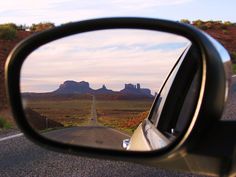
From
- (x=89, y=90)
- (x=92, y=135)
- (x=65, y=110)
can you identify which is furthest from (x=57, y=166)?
(x=92, y=135)

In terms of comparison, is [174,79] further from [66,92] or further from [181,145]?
[181,145]

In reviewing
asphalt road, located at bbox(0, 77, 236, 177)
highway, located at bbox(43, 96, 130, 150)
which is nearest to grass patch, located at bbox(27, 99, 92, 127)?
highway, located at bbox(43, 96, 130, 150)

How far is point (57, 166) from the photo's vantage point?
27.4 ft

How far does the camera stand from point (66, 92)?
8.69 feet

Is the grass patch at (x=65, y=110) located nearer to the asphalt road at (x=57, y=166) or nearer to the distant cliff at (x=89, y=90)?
the distant cliff at (x=89, y=90)

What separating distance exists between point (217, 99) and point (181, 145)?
19cm

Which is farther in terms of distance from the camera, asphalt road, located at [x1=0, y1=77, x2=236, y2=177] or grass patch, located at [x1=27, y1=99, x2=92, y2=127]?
asphalt road, located at [x1=0, y1=77, x2=236, y2=177]

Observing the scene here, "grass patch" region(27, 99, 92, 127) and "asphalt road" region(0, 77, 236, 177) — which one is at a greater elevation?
"grass patch" region(27, 99, 92, 127)

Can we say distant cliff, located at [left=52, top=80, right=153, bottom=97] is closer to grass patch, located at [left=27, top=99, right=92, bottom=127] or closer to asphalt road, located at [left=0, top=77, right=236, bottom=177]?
grass patch, located at [left=27, top=99, right=92, bottom=127]

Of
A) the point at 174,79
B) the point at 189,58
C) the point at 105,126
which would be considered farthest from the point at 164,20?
the point at 174,79

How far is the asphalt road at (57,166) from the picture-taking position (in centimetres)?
779

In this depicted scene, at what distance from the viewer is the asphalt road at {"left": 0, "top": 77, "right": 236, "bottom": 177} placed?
7.79m

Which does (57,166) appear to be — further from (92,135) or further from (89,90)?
(92,135)

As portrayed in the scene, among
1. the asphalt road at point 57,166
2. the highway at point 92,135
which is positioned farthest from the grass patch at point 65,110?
the asphalt road at point 57,166
